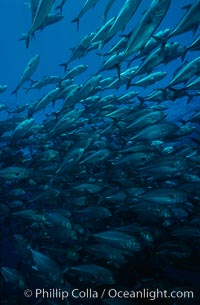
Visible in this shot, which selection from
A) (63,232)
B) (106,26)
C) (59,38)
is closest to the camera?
(63,232)

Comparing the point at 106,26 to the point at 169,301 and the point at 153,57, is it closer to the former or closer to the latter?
the point at 153,57

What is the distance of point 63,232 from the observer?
4855 millimetres

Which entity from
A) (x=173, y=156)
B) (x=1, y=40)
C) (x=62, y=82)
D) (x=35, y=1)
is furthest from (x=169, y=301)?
(x=1, y=40)

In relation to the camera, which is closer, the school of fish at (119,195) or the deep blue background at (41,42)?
the school of fish at (119,195)

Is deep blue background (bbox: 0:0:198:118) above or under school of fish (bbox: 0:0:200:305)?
above

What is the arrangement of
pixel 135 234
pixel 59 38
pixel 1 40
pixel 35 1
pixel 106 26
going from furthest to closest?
pixel 59 38 → pixel 1 40 → pixel 106 26 → pixel 135 234 → pixel 35 1

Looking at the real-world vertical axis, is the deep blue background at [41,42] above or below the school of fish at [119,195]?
above

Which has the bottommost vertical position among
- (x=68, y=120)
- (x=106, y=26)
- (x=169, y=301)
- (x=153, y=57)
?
(x=169, y=301)

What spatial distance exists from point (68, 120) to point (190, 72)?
2.27 meters

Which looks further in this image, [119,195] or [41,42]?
[41,42]

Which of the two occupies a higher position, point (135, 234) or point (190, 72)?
point (190, 72)

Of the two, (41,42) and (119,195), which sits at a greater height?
(41,42)

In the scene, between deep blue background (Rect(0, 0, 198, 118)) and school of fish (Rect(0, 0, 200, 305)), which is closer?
school of fish (Rect(0, 0, 200, 305))

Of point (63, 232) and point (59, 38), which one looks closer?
point (63, 232)
